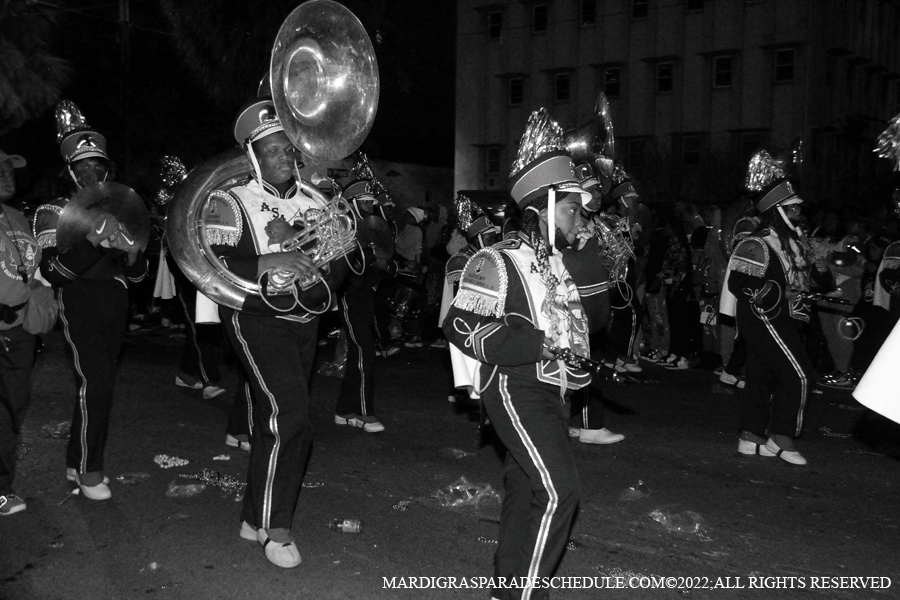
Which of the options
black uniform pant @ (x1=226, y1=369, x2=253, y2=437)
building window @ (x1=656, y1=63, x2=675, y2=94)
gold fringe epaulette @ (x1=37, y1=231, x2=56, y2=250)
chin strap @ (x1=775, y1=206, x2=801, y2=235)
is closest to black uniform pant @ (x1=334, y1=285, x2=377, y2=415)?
black uniform pant @ (x1=226, y1=369, x2=253, y2=437)

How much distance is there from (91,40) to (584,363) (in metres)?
27.1

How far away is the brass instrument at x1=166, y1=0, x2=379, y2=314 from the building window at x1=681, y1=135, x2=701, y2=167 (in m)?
31.8

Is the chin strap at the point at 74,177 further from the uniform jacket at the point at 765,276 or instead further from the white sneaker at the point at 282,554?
the uniform jacket at the point at 765,276

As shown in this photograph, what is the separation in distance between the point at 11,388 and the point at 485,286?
303 cm

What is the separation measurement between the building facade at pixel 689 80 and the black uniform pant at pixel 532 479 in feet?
91.7

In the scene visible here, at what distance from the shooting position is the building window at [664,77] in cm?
3553

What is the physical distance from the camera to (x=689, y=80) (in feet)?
115

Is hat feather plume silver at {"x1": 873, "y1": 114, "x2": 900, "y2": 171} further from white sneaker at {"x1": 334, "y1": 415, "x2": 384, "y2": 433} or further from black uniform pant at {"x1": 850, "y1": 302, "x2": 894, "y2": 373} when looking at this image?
black uniform pant at {"x1": 850, "y1": 302, "x2": 894, "y2": 373}

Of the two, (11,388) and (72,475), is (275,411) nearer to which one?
(11,388)

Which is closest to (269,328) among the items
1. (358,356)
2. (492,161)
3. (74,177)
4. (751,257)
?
(74,177)

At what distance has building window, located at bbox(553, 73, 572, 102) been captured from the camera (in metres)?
37.8

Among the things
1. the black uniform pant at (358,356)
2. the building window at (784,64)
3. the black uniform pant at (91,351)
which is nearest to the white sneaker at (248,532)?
the black uniform pant at (91,351)

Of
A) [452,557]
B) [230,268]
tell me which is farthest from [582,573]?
[230,268]

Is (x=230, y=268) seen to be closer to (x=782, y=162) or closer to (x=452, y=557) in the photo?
Result: (x=452, y=557)
